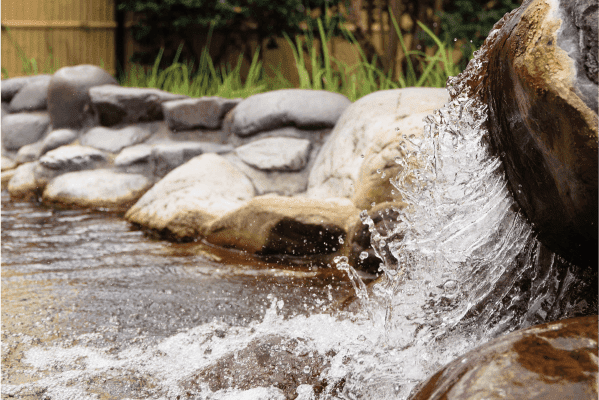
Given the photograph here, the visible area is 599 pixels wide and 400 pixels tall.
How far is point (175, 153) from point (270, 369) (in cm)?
369

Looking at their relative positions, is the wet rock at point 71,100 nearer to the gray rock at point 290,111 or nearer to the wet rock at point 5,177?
the wet rock at point 5,177

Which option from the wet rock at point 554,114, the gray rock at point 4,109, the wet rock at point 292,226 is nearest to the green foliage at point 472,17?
the wet rock at point 292,226

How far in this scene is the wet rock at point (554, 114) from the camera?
1340mm

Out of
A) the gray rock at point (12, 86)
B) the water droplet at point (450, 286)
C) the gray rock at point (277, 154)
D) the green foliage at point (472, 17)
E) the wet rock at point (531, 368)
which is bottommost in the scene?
the gray rock at point (277, 154)

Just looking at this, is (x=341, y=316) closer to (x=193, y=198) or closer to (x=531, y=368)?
(x=531, y=368)

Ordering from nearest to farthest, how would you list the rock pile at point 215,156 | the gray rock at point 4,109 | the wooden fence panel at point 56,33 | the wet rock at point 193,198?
the rock pile at point 215,156 → the wet rock at point 193,198 → the gray rock at point 4,109 → the wooden fence panel at point 56,33

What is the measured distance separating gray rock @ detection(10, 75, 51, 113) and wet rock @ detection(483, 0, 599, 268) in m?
6.00

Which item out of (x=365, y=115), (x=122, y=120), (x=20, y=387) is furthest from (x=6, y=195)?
(x=20, y=387)

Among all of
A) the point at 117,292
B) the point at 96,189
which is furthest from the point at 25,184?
the point at 117,292

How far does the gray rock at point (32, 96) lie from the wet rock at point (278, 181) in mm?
3098

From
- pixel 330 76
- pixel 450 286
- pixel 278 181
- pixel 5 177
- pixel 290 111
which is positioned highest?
pixel 330 76

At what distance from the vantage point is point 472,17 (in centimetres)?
636

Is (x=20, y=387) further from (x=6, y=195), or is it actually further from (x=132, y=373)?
(x=6, y=195)

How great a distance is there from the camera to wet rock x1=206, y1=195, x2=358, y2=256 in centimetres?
336
